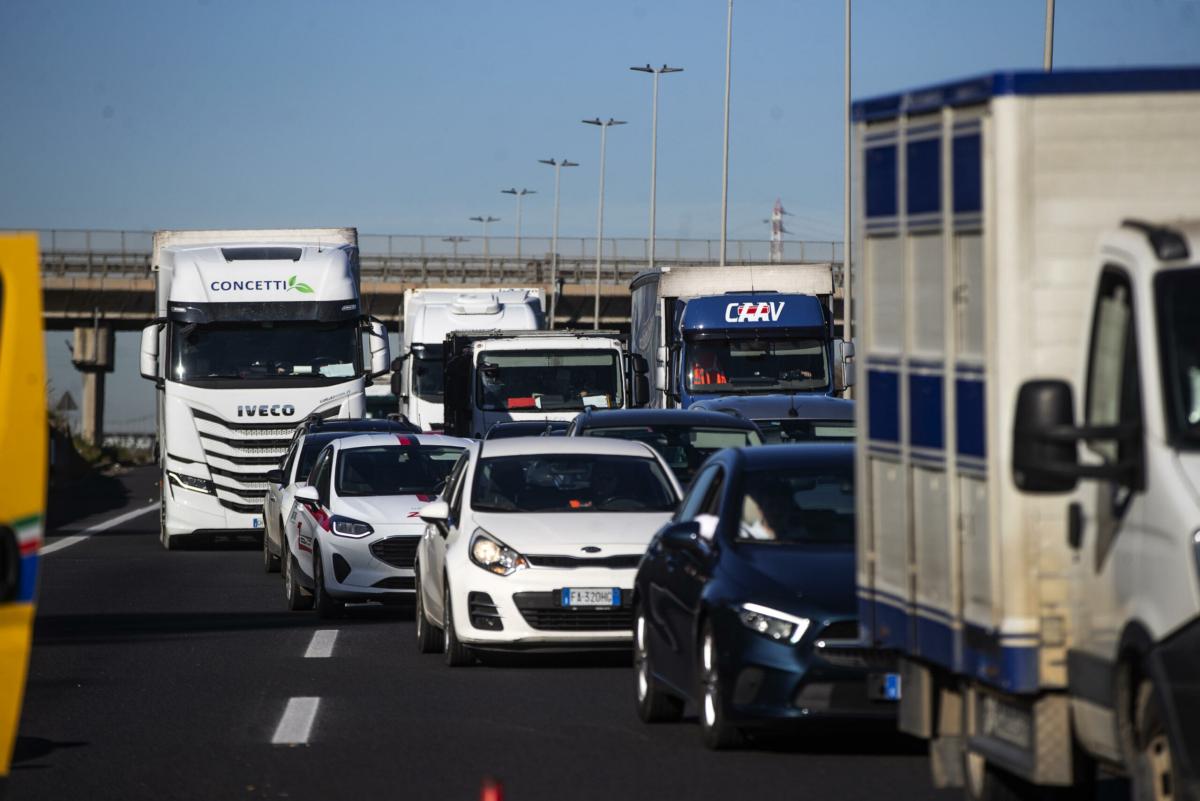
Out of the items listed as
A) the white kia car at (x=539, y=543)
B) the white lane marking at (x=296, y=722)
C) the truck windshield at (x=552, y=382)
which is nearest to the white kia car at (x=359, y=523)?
the white kia car at (x=539, y=543)

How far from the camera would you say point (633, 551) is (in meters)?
14.6

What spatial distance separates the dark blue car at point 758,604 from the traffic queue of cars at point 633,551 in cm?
1

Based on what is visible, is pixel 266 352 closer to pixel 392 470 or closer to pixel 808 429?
pixel 392 470

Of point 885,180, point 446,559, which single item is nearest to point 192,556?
point 446,559

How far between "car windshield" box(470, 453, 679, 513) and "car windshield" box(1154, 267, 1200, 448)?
8861mm

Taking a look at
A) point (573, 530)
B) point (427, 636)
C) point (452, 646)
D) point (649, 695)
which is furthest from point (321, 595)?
point (649, 695)

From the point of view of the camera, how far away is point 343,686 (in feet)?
46.1

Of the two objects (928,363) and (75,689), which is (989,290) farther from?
(75,689)

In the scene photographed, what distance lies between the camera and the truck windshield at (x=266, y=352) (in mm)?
28438

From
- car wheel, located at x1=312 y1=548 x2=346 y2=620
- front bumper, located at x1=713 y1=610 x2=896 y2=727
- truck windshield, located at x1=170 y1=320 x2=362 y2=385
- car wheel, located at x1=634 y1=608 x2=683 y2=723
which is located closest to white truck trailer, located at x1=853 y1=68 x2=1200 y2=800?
front bumper, located at x1=713 y1=610 x2=896 y2=727

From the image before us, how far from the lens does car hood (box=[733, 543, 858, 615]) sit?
1048 cm

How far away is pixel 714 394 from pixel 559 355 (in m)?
3.00

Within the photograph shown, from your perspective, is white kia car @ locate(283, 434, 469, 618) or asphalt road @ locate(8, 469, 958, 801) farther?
white kia car @ locate(283, 434, 469, 618)

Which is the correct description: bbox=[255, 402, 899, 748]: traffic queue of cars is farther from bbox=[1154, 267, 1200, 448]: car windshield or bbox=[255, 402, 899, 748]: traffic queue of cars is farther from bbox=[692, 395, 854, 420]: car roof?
bbox=[1154, 267, 1200, 448]: car windshield
